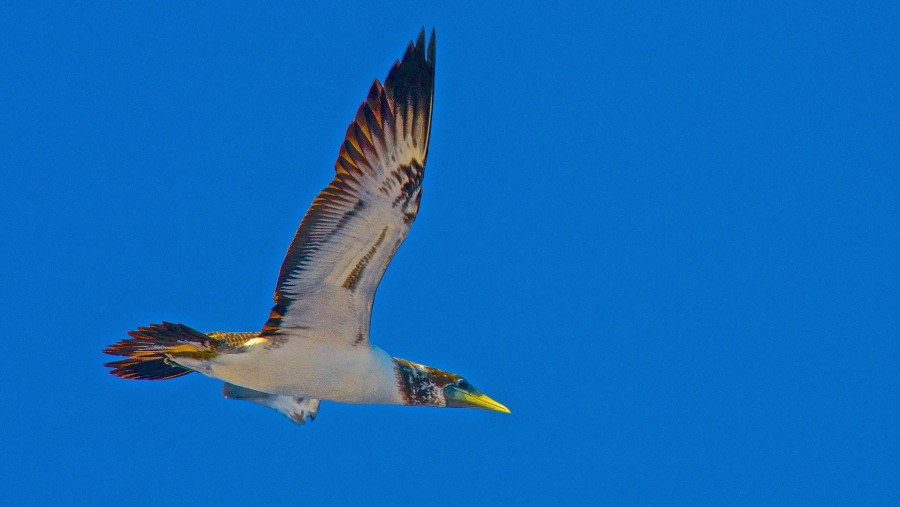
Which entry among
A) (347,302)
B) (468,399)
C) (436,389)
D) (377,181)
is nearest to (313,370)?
(347,302)

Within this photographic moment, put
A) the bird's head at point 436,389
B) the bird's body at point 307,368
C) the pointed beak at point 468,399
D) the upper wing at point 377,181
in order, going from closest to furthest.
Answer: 1. the upper wing at point 377,181
2. the bird's body at point 307,368
3. the bird's head at point 436,389
4. the pointed beak at point 468,399

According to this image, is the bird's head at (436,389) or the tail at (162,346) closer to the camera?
the tail at (162,346)

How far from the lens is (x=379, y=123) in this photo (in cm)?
1223

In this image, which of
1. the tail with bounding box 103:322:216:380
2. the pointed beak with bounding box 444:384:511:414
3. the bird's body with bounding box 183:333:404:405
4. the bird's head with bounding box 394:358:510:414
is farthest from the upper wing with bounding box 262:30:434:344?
the pointed beak with bounding box 444:384:511:414

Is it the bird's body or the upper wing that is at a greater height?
the upper wing

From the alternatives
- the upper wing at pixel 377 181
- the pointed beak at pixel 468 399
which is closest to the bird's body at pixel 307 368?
the pointed beak at pixel 468 399

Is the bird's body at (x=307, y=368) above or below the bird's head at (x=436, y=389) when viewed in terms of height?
below

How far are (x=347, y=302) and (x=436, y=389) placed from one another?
4.99 ft

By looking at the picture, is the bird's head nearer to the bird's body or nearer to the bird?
the bird

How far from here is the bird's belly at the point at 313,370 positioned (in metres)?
13.0

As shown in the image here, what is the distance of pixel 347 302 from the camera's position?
42.0ft

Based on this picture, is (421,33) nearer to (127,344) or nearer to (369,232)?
(369,232)

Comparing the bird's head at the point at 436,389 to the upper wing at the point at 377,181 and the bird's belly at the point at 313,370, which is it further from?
the upper wing at the point at 377,181

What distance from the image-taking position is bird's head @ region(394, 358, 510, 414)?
1356 centimetres
